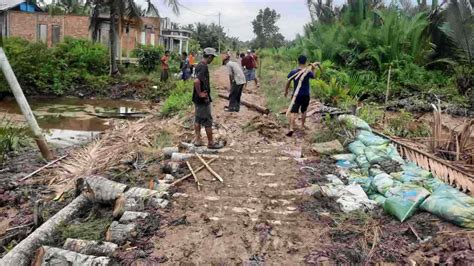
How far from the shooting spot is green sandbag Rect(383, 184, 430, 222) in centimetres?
416

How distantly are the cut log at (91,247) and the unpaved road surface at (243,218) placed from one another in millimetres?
400

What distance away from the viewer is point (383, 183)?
490cm

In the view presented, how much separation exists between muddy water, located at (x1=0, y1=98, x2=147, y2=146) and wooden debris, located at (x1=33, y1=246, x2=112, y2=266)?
21.7 ft

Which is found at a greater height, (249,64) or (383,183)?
(249,64)

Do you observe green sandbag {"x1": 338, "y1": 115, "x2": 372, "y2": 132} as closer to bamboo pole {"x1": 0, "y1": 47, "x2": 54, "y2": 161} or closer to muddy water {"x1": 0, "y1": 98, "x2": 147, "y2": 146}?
bamboo pole {"x1": 0, "y1": 47, "x2": 54, "y2": 161}

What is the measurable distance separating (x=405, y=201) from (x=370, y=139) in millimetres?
2405

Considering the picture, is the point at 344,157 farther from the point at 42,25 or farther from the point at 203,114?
the point at 42,25

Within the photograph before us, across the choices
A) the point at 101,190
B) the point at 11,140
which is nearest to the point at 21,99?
the point at 11,140

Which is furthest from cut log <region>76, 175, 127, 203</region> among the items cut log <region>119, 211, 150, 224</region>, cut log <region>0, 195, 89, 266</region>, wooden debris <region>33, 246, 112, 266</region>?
wooden debris <region>33, 246, 112, 266</region>

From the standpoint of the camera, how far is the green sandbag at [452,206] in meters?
3.78

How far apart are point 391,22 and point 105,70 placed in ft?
43.7

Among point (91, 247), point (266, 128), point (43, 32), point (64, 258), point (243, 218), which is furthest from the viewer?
point (43, 32)

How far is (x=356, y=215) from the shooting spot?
4.38m

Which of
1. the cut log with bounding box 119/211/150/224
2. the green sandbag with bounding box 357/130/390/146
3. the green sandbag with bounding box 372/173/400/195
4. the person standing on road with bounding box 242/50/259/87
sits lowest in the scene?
the cut log with bounding box 119/211/150/224
